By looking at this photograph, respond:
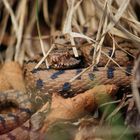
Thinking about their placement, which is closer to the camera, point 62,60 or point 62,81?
point 62,81

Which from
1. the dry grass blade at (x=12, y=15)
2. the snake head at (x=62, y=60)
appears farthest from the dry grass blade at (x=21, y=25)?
the snake head at (x=62, y=60)

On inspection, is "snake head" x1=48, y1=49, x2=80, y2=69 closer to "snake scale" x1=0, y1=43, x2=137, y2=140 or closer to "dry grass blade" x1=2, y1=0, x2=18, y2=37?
"snake scale" x1=0, y1=43, x2=137, y2=140

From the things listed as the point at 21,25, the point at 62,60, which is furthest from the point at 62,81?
the point at 21,25

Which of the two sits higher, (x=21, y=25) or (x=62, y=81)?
(x=21, y=25)

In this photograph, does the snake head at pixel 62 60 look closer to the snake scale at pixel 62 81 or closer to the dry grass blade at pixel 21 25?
the snake scale at pixel 62 81

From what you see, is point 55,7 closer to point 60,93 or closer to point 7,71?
point 7,71

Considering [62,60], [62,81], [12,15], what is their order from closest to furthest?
[62,81]
[62,60]
[12,15]

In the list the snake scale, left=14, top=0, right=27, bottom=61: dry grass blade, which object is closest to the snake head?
the snake scale

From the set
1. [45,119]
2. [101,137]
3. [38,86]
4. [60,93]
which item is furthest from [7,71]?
[101,137]

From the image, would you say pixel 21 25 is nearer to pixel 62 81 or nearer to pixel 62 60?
pixel 62 60
